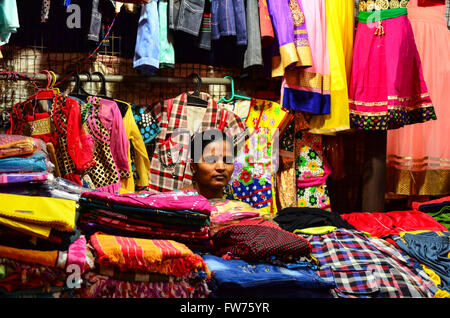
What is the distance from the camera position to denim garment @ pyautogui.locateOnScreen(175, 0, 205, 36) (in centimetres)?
254

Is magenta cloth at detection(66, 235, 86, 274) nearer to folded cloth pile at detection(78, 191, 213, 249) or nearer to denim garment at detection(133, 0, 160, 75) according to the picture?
folded cloth pile at detection(78, 191, 213, 249)

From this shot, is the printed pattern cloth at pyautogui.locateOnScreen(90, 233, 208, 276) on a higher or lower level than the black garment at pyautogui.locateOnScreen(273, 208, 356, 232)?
higher

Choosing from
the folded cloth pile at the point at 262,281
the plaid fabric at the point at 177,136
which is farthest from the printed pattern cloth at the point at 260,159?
the folded cloth pile at the point at 262,281

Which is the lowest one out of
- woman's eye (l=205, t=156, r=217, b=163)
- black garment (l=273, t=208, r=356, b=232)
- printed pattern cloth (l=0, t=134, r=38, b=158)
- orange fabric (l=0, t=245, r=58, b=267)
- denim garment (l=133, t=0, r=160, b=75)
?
black garment (l=273, t=208, r=356, b=232)

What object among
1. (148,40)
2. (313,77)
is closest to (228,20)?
(148,40)

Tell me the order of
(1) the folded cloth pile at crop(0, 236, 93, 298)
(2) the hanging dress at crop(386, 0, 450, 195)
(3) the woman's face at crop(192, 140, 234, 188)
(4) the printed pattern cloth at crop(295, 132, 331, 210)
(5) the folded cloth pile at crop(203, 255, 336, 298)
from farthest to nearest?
(2) the hanging dress at crop(386, 0, 450, 195)
(4) the printed pattern cloth at crop(295, 132, 331, 210)
(3) the woman's face at crop(192, 140, 234, 188)
(5) the folded cloth pile at crop(203, 255, 336, 298)
(1) the folded cloth pile at crop(0, 236, 93, 298)

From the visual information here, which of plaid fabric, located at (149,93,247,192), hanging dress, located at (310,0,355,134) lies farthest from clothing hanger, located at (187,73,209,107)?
hanging dress, located at (310,0,355,134)

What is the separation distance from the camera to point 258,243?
151cm

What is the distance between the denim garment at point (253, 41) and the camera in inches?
103

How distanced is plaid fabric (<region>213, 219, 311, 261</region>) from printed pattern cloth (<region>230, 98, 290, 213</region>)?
956mm

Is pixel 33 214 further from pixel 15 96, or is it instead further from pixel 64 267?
pixel 15 96

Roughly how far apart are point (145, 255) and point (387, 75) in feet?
6.70
